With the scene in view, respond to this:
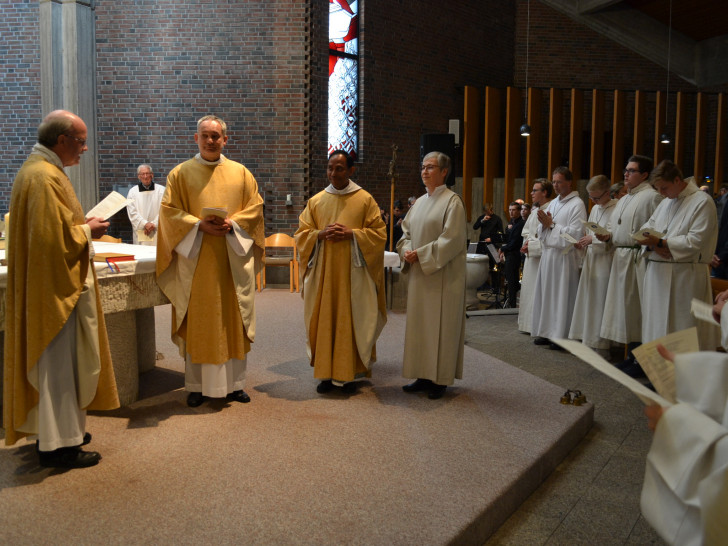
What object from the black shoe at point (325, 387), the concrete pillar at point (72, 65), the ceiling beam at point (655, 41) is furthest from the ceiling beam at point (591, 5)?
the black shoe at point (325, 387)

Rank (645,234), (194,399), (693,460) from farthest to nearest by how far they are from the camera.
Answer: (645,234) → (194,399) → (693,460)

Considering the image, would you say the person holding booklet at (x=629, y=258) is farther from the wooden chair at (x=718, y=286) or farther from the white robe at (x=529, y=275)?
the white robe at (x=529, y=275)

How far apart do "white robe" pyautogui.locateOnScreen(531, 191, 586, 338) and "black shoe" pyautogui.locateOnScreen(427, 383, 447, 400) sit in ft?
7.36

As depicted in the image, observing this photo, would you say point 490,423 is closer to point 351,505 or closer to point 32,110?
point 351,505

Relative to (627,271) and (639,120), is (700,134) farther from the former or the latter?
(627,271)

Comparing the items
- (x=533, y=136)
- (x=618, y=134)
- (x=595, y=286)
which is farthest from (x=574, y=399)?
Answer: (x=618, y=134)

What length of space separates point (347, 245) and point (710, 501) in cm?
316

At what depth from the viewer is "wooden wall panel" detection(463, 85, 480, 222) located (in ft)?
40.2

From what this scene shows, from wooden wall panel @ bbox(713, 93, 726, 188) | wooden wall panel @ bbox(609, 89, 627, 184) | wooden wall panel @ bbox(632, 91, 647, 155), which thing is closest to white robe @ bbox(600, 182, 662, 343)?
wooden wall panel @ bbox(609, 89, 627, 184)

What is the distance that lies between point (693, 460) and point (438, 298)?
280cm

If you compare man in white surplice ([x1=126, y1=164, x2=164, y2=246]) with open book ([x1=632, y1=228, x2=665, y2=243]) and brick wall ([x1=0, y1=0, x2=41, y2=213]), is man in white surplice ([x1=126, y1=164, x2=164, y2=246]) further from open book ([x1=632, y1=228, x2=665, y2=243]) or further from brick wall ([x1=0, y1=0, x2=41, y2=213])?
open book ([x1=632, y1=228, x2=665, y2=243])

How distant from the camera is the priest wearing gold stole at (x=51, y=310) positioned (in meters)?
2.81

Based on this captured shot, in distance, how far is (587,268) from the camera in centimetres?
582

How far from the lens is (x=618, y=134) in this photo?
12781 mm
